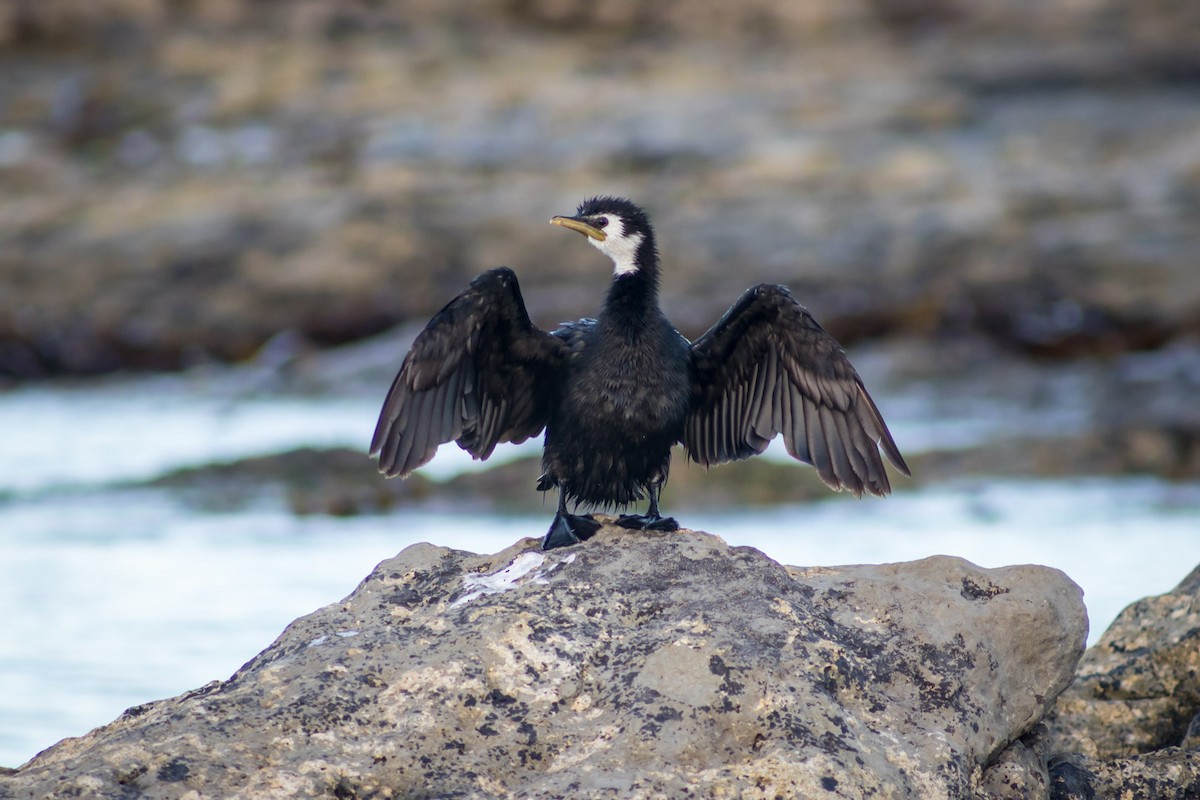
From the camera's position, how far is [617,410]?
18.9 feet

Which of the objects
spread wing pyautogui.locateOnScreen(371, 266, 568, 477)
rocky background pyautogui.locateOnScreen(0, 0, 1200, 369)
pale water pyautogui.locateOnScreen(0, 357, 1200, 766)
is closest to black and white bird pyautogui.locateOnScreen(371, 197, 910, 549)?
spread wing pyautogui.locateOnScreen(371, 266, 568, 477)

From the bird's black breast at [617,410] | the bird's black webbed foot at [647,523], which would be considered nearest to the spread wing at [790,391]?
the bird's black breast at [617,410]

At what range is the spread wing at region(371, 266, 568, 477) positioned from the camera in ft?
18.9

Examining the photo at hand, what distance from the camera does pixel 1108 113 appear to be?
24375 millimetres

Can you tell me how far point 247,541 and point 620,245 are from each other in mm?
7083

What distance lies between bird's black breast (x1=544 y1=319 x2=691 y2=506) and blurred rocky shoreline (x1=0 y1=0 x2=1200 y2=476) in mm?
10797

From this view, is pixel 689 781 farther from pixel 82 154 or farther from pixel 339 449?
pixel 82 154

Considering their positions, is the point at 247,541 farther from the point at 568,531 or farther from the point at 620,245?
the point at 568,531

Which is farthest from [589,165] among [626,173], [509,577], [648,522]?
[509,577]

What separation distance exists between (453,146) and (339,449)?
1149 centimetres

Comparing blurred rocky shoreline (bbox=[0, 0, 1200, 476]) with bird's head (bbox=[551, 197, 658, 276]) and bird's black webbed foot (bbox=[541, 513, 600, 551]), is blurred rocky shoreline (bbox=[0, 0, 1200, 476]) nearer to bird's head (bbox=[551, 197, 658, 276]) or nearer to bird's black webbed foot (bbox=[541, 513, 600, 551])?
bird's head (bbox=[551, 197, 658, 276])

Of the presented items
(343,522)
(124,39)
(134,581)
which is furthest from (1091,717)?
(124,39)

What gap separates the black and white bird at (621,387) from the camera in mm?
5797

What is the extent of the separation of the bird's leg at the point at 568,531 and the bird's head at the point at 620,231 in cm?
110
